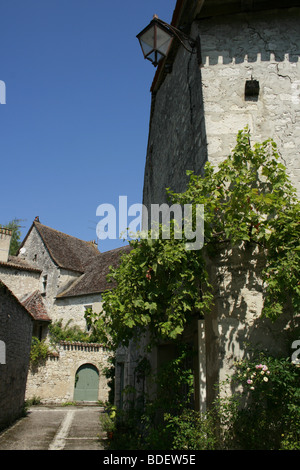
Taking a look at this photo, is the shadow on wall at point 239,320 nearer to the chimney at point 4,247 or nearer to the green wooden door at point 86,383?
the green wooden door at point 86,383

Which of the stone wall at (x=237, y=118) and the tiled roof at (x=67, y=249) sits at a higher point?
the tiled roof at (x=67, y=249)

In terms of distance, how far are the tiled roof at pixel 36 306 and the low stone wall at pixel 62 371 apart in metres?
2.69

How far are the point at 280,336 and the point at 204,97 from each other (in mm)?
3266

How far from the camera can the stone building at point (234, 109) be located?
3.97 metres

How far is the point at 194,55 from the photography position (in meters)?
5.46

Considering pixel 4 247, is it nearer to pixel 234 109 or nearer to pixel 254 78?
pixel 234 109

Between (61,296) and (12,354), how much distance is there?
483 inches

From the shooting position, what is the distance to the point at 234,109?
191 inches

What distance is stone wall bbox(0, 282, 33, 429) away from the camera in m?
9.09

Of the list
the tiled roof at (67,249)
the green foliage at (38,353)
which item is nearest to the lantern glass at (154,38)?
the green foliage at (38,353)

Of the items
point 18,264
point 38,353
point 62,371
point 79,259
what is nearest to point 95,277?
point 79,259

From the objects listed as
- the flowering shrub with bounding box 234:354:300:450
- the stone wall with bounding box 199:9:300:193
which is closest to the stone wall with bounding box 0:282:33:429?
the stone wall with bounding box 199:9:300:193

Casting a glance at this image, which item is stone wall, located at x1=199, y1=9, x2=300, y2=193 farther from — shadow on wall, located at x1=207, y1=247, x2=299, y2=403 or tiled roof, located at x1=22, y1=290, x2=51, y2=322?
tiled roof, located at x1=22, y1=290, x2=51, y2=322
